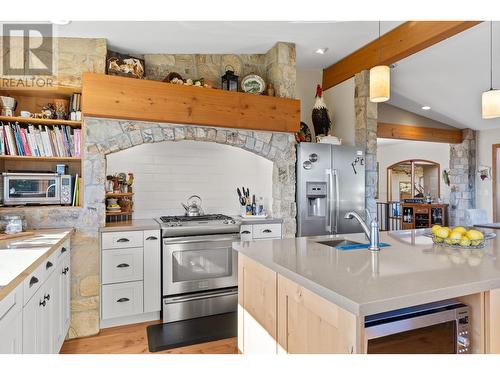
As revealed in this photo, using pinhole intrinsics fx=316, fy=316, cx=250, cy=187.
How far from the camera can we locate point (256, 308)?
71.7 inches

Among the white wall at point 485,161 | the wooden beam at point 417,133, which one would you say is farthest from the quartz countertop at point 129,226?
the white wall at point 485,161

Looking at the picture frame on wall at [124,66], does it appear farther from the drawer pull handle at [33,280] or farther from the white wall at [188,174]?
the drawer pull handle at [33,280]

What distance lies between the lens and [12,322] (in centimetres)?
135

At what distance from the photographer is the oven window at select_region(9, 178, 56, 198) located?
2.72m

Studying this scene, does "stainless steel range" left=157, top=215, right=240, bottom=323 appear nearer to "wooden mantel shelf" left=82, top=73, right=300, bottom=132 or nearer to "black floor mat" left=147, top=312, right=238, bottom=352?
"black floor mat" left=147, top=312, right=238, bottom=352

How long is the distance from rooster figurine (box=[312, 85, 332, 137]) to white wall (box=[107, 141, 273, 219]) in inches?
36.9

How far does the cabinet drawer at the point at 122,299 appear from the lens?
285 cm

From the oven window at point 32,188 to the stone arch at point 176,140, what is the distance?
296mm

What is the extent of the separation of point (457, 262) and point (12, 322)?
2.08 metres

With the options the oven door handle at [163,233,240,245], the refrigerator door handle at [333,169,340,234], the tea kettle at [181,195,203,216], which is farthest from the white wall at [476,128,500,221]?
the tea kettle at [181,195,203,216]

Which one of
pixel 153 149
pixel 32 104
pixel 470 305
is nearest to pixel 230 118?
pixel 153 149

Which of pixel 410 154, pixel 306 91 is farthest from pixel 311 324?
pixel 410 154
